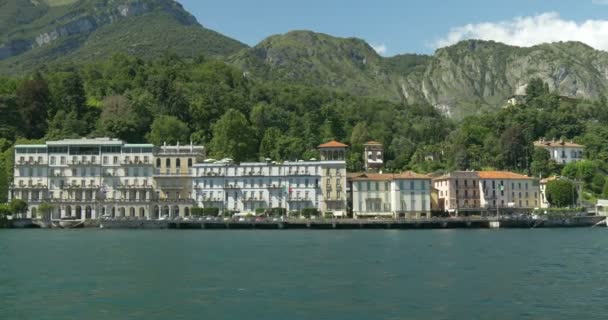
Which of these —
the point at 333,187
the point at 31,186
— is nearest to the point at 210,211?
the point at 333,187

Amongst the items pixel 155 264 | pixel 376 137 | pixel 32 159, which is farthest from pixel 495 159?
pixel 155 264

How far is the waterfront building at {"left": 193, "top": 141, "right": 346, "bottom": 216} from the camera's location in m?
110

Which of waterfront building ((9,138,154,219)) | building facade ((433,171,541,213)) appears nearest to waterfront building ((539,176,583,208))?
building facade ((433,171,541,213))

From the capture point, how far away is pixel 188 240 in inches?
2958

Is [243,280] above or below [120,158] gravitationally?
below

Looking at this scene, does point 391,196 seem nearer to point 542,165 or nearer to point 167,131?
point 542,165

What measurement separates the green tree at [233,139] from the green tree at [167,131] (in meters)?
5.93

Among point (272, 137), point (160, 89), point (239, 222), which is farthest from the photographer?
point (160, 89)

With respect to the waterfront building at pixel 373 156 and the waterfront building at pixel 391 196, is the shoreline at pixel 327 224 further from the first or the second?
the waterfront building at pixel 373 156

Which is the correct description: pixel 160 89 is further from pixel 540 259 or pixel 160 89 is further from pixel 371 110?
pixel 540 259

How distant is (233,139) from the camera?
12638 centimetres

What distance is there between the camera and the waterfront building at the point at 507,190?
11788 cm

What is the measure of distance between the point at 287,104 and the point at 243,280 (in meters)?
129

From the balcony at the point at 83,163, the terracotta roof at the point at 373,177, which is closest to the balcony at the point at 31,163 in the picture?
the balcony at the point at 83,163
